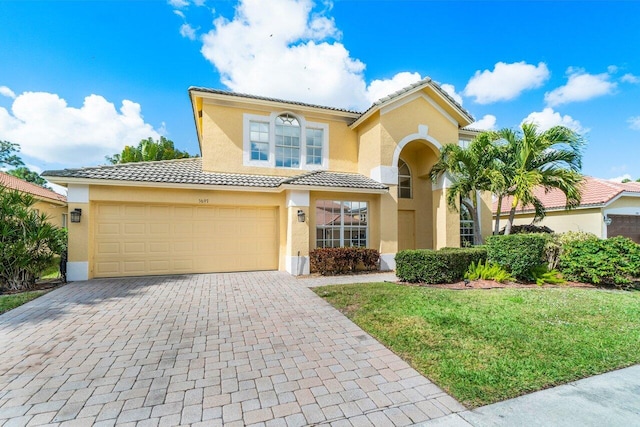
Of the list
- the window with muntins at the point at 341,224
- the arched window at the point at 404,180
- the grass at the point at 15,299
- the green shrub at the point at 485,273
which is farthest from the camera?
the arched window at the point at 404,180

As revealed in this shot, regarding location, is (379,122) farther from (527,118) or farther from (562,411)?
(562,411)

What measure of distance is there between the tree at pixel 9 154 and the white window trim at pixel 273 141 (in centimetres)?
3694

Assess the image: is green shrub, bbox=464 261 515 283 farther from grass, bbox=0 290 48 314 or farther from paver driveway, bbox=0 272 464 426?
grass, bbox=0 290 48 314

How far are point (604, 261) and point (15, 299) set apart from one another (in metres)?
17.1

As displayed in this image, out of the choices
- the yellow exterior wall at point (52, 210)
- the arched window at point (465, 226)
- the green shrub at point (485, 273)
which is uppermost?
the yellow exterior wall at point (52, 210)

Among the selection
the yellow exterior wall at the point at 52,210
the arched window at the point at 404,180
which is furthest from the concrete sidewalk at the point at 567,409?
the yellow exterior wall at the point at 52,210

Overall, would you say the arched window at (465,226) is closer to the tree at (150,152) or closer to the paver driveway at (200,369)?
the paver driveway at (200,369)

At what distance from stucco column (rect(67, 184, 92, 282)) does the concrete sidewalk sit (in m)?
11.3

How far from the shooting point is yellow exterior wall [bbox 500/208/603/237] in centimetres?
1415

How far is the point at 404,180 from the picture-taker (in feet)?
48.1

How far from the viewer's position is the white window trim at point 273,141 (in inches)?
484

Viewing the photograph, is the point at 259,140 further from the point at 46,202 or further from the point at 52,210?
the point at 52,210

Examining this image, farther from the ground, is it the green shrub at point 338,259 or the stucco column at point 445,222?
the stucco column at point 445,222

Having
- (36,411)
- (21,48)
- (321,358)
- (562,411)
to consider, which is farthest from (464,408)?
(21,48)
